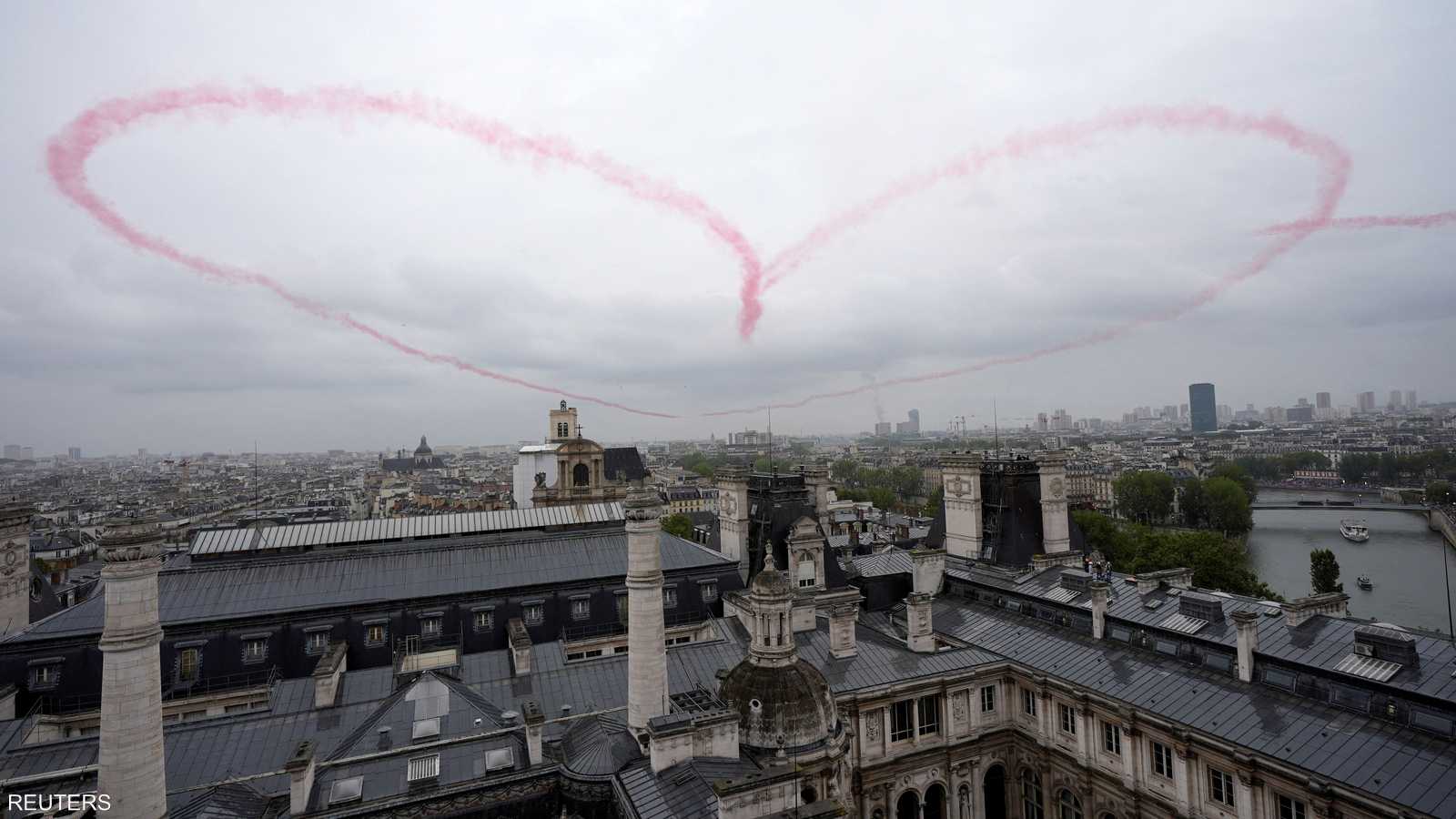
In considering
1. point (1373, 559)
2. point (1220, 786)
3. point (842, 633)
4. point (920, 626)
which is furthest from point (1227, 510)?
point (842, 633)

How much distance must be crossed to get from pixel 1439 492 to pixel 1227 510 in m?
52.2

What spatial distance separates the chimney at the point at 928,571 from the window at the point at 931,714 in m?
11.0

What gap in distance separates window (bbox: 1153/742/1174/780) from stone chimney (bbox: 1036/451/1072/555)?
18.6 meters

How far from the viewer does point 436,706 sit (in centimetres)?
2538

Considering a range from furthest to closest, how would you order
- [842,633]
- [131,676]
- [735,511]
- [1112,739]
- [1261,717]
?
[735,511]
[842,633]
[1112,739]
[1261,717]
[131,676]

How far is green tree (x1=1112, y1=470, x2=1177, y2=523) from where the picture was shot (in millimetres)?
122812

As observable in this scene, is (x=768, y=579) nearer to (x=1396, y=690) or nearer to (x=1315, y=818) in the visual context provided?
(x=1315, y=818)

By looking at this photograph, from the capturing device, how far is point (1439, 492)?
12619 cm

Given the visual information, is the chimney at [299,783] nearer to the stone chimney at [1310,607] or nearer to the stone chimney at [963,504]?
the stone chimney at [1310,607]

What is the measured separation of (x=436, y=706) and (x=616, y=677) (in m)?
7.42

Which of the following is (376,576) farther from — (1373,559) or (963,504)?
(1373,559)

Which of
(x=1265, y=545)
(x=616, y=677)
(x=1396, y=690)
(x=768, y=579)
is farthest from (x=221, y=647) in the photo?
(x=1265, y=545)

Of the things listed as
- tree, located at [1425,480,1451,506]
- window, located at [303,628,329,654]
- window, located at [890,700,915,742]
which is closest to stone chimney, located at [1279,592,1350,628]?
window, located at [890,700,915,742]

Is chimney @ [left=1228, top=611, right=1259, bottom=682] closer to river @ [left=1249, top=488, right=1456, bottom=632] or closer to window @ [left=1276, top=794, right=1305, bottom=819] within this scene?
window @ [left=1276, top=794, right=1305, bottom=819]
